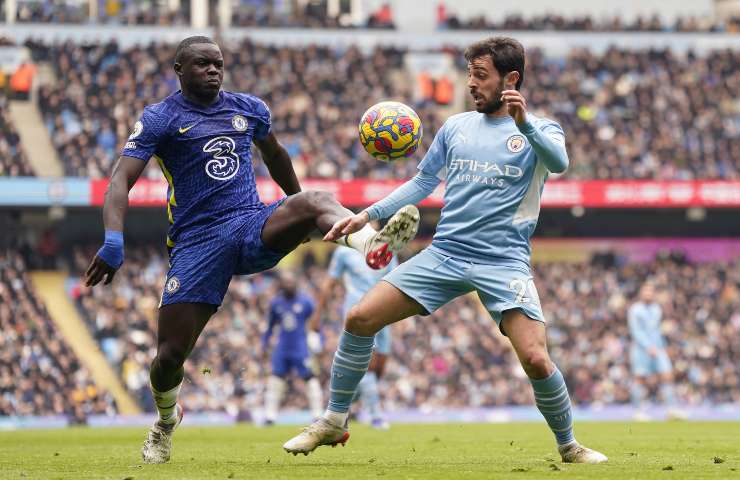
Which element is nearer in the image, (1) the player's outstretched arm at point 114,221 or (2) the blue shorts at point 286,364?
(1) the player's outstretched arm at point 114,221

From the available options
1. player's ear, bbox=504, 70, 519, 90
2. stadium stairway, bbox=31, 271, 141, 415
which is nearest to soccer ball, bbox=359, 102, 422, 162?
player's ear, bbox=504, 70, 519, 90

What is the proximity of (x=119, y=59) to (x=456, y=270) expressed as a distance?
1049 inches

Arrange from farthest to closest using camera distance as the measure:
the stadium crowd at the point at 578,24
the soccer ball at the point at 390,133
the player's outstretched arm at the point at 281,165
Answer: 1. the stadium crowd at the point at 578,24
2. the player's outstretched arm at the point at 281,165
3. the soccer ball at the point at 390,133

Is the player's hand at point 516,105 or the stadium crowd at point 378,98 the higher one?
the player's hand at point 516,105

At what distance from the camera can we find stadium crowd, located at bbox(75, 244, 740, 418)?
2650 centimetres

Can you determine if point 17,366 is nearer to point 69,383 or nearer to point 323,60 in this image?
point 69,383

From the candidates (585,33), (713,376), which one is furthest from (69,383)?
(585,33)

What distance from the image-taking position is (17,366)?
25.0 meters

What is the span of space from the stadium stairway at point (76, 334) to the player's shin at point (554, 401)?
1898 cm

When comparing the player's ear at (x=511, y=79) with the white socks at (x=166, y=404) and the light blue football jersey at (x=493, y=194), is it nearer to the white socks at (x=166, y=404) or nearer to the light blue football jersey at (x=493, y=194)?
the light blue football jersey at (x=493, y=194)

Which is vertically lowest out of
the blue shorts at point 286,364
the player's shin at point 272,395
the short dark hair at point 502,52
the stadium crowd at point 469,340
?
the stadium crowd at point 469,340

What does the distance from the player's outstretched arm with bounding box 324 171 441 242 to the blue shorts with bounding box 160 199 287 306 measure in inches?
27.2

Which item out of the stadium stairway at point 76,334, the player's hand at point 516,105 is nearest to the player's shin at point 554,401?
the player's hand at point 516,105

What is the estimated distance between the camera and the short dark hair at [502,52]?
7.90m
